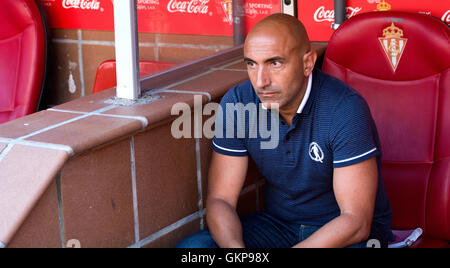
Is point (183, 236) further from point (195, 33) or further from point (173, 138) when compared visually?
point (195, 33)

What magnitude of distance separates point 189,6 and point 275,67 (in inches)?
50.3

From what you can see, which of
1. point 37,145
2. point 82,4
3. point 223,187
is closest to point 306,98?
point 223,187

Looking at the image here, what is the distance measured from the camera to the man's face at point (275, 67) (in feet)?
6.11

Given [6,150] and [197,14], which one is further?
[197,14]

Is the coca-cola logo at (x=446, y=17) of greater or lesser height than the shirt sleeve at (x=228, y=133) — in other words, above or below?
above

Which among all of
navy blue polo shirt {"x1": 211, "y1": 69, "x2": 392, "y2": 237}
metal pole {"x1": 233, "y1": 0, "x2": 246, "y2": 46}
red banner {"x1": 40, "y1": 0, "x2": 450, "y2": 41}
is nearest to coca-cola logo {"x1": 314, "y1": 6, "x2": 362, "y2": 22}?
red banner {"x1": 40, "y1": 0, "x2": 450, "y2": 41}

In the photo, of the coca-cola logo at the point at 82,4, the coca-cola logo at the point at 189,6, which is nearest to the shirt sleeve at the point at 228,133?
the coca-cola logo at the point at 189,6

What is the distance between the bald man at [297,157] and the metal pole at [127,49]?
0.30 m

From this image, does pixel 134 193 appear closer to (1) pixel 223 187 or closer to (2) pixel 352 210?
(1) pixel 223 187

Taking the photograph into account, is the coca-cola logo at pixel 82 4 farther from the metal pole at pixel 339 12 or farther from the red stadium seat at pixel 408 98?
the red stadium seat at pixel 408 98

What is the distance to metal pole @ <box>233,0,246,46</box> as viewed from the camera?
2.91 meters

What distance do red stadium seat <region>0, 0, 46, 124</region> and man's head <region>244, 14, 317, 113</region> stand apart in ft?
5.54

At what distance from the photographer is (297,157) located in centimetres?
191
